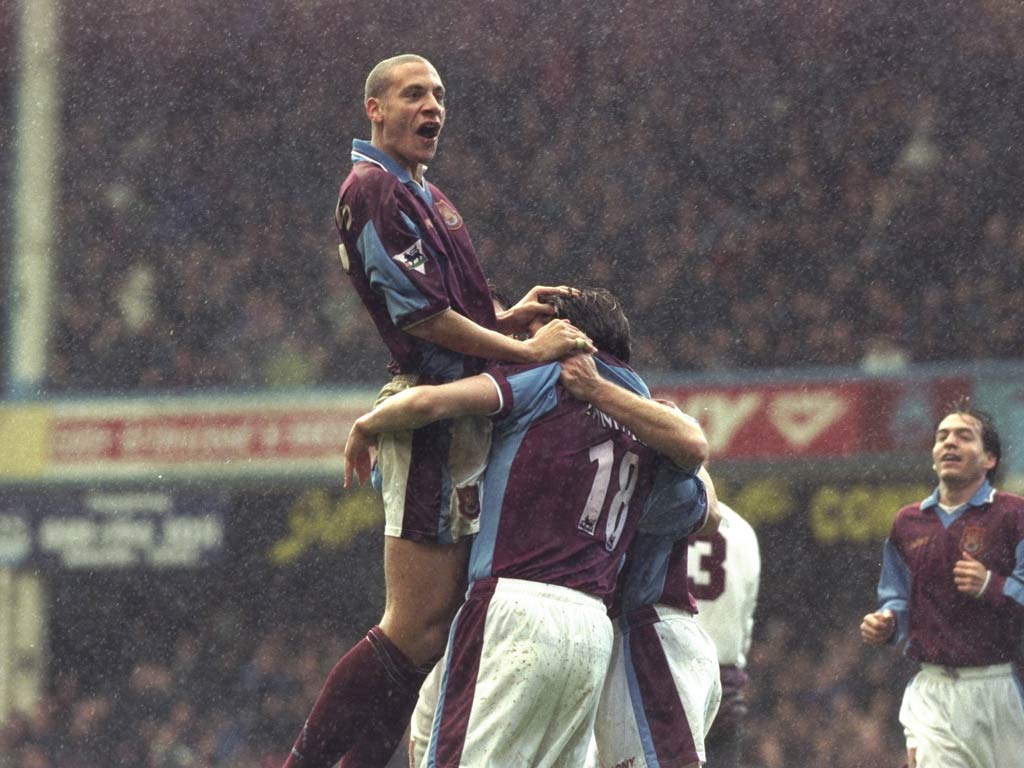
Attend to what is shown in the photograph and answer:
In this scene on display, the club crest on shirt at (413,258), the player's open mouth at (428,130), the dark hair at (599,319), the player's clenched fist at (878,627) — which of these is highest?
the player's open mouth at (428,130)

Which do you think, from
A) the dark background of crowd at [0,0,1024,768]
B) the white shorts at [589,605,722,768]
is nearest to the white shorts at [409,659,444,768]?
the white shorts at [589,605,722,768]

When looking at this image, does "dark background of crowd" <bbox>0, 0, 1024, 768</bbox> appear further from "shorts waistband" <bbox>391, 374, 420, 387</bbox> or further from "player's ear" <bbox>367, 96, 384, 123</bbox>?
"player's ear" <bbox>367, 96, 384, 123</bbox>

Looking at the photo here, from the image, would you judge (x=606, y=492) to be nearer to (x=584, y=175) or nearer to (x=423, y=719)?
(x=423, y=719)

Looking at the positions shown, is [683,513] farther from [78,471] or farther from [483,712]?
[78,471]

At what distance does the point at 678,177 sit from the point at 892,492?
3245 mm

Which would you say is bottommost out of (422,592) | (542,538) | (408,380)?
(422,592)

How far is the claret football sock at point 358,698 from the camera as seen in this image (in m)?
4.74

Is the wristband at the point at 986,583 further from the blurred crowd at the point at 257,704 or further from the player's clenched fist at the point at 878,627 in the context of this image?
the blurred crowd at the point at 257,704

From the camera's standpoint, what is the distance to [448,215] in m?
4.89

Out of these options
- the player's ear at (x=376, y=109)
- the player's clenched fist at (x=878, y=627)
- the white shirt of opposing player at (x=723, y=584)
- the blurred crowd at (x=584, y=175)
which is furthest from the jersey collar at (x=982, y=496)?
the blurred crowd at (x=584, y=175)

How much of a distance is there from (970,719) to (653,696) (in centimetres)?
259

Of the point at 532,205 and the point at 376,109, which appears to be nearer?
the point at 376,109

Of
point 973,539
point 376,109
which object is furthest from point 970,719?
point 376,109

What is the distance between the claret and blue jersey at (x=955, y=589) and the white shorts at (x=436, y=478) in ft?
9.68
